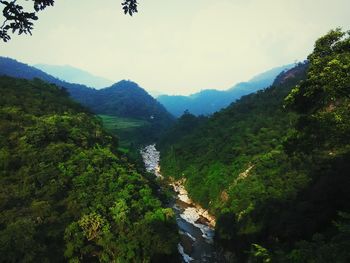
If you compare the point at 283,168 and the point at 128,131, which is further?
the point at 128,131

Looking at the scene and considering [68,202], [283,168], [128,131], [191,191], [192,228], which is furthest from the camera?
[128,131]

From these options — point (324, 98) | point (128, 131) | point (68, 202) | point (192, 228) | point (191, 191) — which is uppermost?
point (324, 98)

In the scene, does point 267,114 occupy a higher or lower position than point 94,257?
higher

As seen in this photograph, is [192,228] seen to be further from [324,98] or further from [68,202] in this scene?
[324,98]

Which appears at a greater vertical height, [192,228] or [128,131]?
[128,131]

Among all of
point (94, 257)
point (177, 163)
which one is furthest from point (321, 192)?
point (177, 163)

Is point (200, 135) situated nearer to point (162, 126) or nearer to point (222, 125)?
point (222, 125)

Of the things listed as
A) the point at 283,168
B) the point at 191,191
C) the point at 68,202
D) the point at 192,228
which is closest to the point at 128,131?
the point at 191,191

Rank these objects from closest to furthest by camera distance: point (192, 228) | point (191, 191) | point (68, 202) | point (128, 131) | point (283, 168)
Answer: point (68, 202) < point (283, 168) < point (192, 228) < point (191, 191) < point (128, 131)
